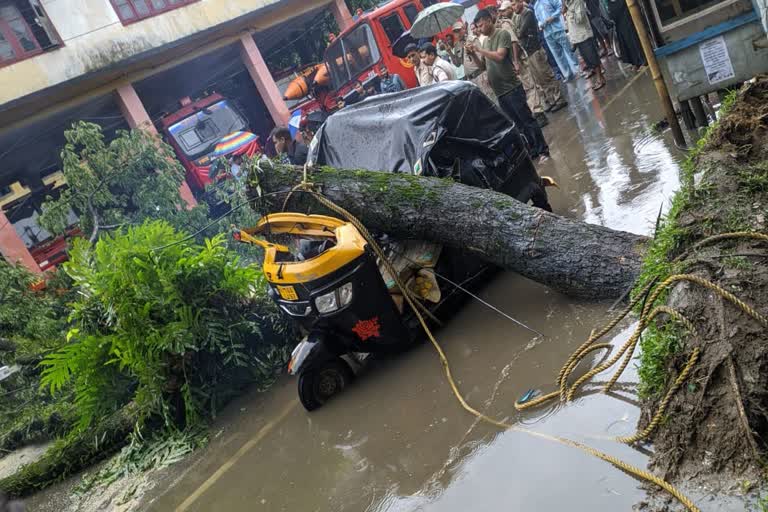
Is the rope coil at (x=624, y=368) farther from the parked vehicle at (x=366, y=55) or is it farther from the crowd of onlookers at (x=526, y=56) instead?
the parked vehicle at (x=366, y=55)

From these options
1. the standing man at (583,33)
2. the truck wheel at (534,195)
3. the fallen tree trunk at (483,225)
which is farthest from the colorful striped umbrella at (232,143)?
the truck wheel at (534,195)

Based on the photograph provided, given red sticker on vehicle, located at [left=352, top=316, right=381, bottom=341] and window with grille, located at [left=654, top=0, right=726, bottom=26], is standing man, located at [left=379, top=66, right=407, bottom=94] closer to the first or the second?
window with grille, located at [left=654, top=0, right=726, bottom=26]

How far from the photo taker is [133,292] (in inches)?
248

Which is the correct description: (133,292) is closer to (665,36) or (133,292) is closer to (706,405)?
(706,405)

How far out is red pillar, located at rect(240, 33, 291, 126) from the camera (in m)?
19.5

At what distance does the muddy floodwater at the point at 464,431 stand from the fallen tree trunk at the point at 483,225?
1.04 feet

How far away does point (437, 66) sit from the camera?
390 inches

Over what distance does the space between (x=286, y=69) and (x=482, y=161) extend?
56.4 ft

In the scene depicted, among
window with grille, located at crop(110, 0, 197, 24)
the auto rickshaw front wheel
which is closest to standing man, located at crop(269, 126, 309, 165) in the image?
the auto rickshaw front wheel

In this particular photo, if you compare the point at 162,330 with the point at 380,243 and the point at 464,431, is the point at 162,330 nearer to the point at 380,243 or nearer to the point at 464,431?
the point at 380,243

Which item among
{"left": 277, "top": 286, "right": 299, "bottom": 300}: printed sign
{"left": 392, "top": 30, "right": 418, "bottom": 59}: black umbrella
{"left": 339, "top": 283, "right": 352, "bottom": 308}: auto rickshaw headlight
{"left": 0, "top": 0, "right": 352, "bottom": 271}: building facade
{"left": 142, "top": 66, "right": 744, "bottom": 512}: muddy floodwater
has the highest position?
{"left": 0, "top": 0, "right": 352, "bottom": 271}: building facade

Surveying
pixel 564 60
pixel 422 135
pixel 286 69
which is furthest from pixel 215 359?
pixel 286 69

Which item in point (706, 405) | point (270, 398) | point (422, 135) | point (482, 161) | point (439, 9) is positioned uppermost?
point (439, 9)

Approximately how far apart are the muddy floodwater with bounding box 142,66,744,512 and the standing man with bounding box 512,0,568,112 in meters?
4.46
